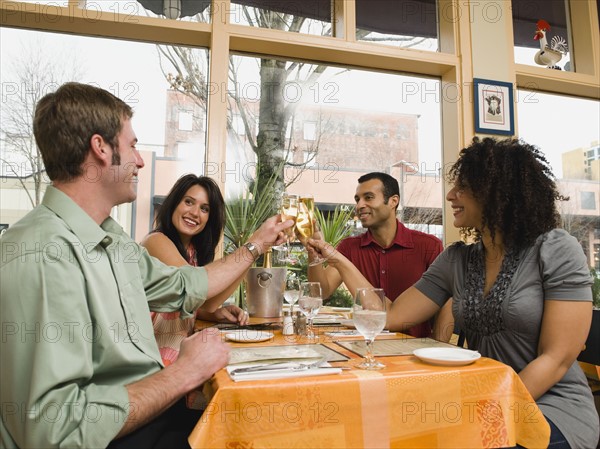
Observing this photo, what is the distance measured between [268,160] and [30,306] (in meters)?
2.29

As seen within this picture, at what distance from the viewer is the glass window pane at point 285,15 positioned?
3.08 metres

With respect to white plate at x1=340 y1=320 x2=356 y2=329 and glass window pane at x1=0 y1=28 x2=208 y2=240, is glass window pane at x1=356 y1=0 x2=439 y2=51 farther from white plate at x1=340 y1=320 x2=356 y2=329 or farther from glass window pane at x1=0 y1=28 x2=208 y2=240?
white plate at x1=340 y1=320 x2=356 y2=329

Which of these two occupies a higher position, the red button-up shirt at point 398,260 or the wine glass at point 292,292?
the red button-up shirt at point 398,260

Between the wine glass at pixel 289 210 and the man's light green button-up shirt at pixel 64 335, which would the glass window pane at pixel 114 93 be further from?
the man's light green button-up shirt at pixel 64 335

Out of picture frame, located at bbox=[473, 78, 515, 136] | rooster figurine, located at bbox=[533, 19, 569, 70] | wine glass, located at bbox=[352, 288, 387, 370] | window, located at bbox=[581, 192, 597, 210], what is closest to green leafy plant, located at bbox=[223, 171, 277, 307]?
picture frame, located at bbox=[473, 78, 515, 136]

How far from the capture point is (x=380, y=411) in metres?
0.98

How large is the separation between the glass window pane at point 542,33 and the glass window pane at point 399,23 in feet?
2.28

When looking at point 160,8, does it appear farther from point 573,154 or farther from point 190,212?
point 573,154

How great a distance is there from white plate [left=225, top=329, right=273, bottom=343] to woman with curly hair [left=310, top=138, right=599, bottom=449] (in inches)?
20.8

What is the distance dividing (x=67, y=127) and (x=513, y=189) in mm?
1352

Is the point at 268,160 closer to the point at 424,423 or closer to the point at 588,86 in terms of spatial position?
the point at 424,423

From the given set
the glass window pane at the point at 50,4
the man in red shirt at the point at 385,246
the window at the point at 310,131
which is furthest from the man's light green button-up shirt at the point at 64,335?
the window at the point at 310,131

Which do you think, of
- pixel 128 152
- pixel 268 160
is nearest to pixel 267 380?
pixel 128 152

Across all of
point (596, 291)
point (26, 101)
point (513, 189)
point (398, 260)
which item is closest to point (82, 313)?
point (513, 189)
